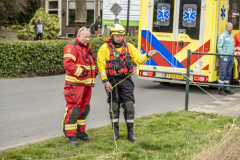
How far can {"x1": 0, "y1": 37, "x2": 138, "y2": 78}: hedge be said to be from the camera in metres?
14.9

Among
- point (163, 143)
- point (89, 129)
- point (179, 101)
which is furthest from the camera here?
point (179, 101)

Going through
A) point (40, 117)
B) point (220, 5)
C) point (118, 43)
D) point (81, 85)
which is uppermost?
point (220, 5)

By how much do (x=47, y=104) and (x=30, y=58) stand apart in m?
5.22

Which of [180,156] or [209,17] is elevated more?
[209,17]

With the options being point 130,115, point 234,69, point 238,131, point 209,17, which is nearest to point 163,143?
point 130,115

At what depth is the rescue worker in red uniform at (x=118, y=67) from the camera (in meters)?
6.90

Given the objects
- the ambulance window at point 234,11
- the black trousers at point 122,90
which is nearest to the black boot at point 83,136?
the black trousers at point 122,90

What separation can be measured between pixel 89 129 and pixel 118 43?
1669 millimetres

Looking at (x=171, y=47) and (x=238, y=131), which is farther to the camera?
(x=171, y=47)

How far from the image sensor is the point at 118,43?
700 centimetres

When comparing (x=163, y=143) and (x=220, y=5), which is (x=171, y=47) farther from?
(x=163, y=143)

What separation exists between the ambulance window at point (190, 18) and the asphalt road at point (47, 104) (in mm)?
1685

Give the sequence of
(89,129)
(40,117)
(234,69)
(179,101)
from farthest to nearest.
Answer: (234,69) → (179,101) → (40,117) → (89,129)

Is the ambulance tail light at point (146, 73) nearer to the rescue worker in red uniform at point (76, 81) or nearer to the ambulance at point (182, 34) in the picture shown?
the ambulance at point (182, 34)
